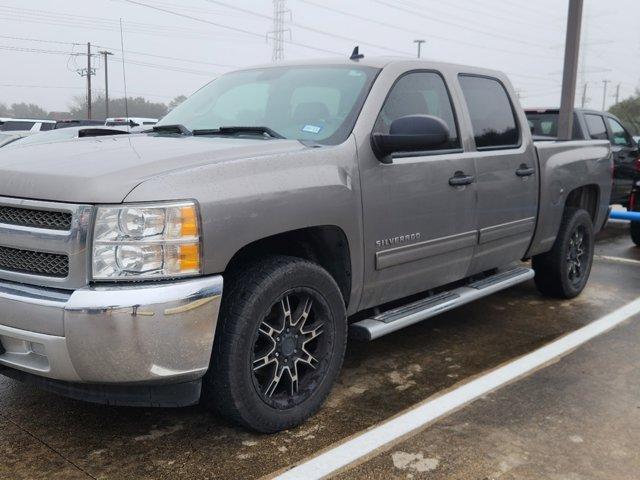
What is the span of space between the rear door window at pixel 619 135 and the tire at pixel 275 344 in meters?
8.38

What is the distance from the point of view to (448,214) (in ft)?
12.9

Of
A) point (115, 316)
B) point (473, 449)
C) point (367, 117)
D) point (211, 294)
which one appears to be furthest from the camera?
point (367, 117)

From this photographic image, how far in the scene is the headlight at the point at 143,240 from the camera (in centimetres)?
252

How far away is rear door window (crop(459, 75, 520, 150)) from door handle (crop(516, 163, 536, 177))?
0.16 m

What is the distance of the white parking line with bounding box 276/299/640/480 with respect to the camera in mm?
2796

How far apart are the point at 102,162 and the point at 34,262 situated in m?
0.49

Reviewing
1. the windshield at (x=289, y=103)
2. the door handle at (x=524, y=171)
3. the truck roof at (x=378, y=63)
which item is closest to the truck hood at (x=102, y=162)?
the windshield at (x=289, y=103)

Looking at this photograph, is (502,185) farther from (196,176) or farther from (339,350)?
(196,176)

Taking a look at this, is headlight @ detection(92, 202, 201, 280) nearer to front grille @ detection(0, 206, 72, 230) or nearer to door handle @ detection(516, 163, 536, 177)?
front grille @ detection(0, 206, 72, 230)

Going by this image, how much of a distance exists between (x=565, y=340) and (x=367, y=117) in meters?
2.24

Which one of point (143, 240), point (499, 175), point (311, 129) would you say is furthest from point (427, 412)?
point (499, 175)

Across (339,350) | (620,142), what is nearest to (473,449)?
(339,350)

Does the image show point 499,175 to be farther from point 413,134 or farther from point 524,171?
point 413,134

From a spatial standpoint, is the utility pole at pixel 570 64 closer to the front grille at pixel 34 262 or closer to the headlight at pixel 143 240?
the headlight at pixel 143 240
